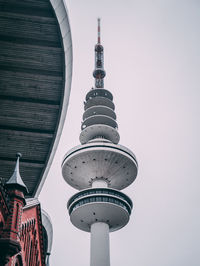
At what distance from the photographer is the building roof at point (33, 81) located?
34.2 meters

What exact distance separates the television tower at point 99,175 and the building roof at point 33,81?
85.5ft

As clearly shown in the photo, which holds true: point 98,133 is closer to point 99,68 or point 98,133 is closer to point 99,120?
point 99,120

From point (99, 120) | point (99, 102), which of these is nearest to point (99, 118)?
point (99, 120)

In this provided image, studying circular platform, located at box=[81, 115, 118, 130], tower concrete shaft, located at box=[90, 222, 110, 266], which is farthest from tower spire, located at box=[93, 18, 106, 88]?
tower concrete shaft, located at box=[90, 222, 110, 266]

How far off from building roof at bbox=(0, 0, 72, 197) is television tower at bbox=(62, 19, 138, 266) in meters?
26.1

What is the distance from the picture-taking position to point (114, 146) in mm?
80688

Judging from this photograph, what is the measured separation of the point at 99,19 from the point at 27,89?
76.2 m

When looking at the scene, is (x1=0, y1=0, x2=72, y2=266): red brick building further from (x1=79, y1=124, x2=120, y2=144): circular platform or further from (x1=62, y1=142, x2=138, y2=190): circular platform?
(x1=79, y1=124, x2=120, y2=144): circular platform

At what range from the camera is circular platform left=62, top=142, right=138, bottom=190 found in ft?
263

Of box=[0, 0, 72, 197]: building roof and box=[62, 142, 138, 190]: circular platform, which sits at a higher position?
box=[62, 142, 138, 190]: circular platform

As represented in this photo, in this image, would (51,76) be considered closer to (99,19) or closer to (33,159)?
(33,159)

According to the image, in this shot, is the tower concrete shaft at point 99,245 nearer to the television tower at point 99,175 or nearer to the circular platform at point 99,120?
the television tower at point 99,175

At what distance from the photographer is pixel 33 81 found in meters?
39.7

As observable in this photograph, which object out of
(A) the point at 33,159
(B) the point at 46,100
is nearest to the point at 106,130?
(A) the point at 33,159
